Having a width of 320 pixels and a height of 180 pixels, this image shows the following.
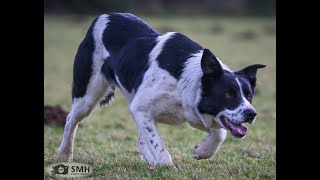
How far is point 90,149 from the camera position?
8.57 metres

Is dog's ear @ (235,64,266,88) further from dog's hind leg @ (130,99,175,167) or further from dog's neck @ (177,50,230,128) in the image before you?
dog's hind leg @ (130,99,175,167)

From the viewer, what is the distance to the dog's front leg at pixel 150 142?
620cm

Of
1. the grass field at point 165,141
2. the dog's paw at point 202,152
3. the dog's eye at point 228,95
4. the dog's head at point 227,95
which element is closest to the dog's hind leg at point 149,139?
the grass field at point 165,141

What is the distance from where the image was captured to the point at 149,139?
634 cm

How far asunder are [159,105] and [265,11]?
35.6 meters

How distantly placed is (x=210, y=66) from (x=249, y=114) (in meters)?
0.75

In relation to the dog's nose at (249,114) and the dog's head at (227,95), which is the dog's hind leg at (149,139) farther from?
the dog's nose at (249,114)

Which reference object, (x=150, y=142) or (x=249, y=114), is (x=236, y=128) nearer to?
(x=249, y=114)

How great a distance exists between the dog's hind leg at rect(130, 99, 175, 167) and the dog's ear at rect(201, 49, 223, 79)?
2.76ft

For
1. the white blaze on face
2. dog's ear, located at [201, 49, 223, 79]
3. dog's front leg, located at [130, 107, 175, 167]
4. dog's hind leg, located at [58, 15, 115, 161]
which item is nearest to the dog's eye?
the white blaze on face

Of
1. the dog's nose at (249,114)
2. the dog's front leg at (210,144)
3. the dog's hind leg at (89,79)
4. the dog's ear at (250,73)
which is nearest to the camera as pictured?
the dog's nose at (249,114)

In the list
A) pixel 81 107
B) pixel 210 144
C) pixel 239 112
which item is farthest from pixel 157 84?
pixel 81 107
